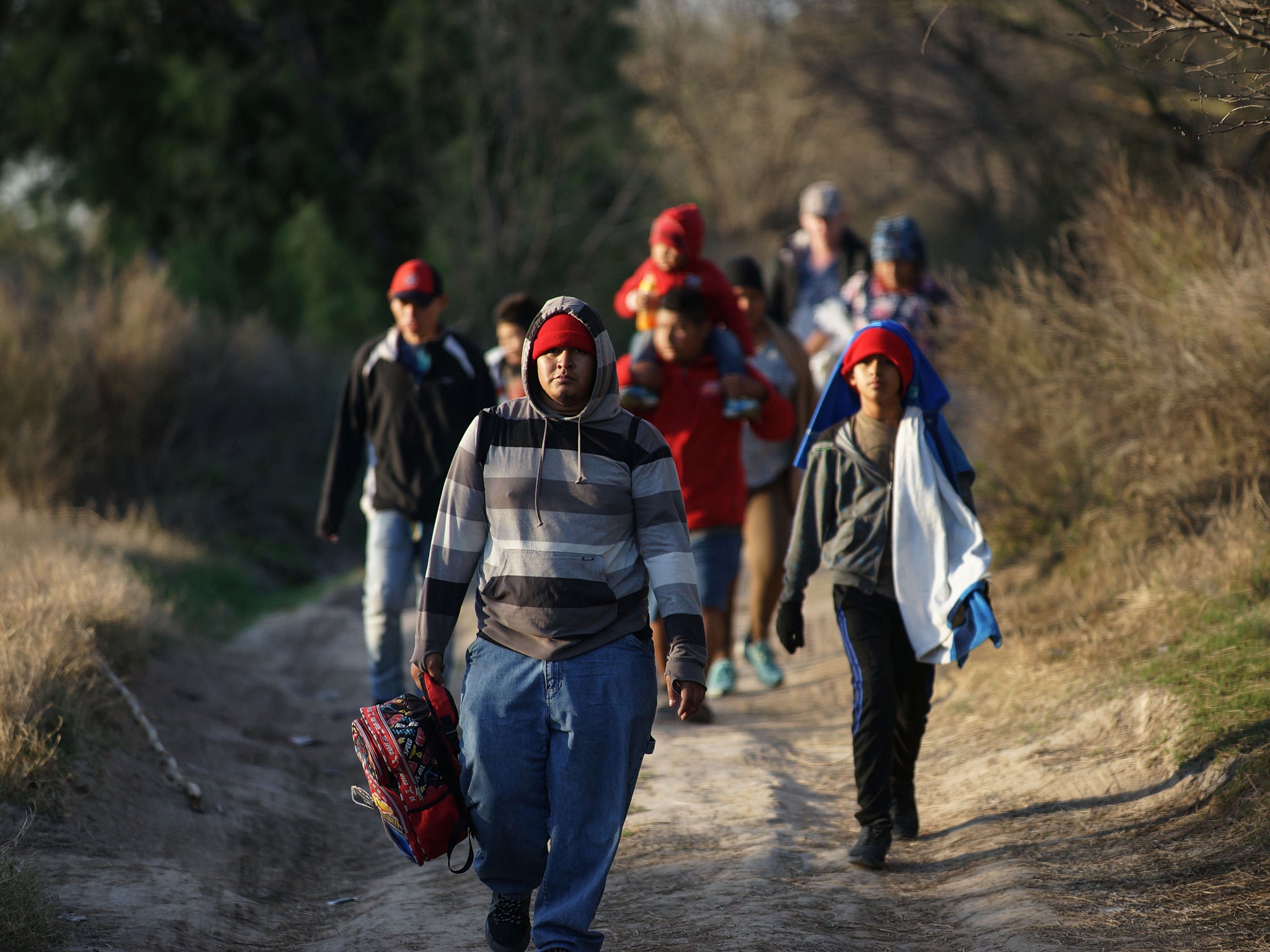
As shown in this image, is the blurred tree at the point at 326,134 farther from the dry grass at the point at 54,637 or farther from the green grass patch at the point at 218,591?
the dry grass at the point at 54,637

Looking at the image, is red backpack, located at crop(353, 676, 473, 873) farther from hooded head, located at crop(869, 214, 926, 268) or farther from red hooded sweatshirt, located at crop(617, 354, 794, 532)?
hooded head, located at crop(869, 214, 926, 268)

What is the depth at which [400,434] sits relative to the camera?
629cm

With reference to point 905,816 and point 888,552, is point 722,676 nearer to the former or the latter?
point 905,816

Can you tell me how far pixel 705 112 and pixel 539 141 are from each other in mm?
12417

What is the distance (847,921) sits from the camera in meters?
4.31

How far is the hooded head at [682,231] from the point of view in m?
6.75

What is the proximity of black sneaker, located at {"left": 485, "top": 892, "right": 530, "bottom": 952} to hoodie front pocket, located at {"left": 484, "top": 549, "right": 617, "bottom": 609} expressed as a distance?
2.85ft

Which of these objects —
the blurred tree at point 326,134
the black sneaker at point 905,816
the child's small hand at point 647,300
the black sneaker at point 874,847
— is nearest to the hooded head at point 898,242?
the child's small hand at point 647,300

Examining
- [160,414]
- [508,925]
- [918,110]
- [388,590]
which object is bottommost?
[508,925]

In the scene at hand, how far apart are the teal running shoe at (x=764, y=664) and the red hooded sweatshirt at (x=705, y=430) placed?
149 cm

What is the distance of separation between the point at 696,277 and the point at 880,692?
2.71 meters

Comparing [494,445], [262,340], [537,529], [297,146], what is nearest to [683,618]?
[537,529]

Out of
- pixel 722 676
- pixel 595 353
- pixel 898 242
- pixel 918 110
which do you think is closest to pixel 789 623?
pixel 595 353

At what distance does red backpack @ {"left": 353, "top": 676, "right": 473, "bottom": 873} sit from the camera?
3.68 meters
